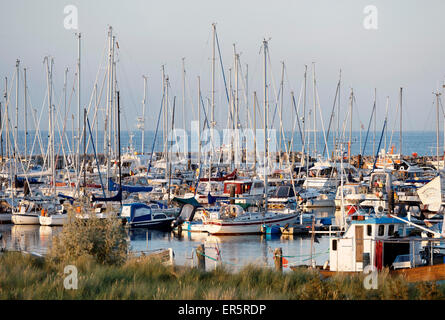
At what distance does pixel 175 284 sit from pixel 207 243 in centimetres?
1933

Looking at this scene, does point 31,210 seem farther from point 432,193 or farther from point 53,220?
point 432,193

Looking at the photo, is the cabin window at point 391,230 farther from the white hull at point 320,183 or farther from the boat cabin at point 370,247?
the white hull at point 320,183

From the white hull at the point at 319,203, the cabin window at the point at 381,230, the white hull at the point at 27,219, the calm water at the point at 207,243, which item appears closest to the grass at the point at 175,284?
the cabin window at the point at 381,230

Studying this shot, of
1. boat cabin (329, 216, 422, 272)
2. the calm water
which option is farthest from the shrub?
the calm water

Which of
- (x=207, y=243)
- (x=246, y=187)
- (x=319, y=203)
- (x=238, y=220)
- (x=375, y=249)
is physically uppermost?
(x=375, y=249)

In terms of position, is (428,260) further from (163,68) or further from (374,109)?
(374,109)

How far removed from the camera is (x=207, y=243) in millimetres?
33594

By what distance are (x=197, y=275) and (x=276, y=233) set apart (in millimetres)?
20588

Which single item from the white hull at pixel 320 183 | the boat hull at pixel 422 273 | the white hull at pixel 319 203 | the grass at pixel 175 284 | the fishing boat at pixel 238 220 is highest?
the grass at pixel 175 284

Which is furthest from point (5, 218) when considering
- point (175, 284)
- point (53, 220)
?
point (175, 284)

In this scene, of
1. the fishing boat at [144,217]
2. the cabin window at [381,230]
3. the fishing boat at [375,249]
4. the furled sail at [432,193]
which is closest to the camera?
the fishing boat at [375,249]

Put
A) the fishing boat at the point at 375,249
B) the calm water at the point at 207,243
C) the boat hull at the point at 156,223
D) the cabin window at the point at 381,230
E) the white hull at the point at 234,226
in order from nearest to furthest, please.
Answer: the fishing boat at the point at 375,249 < the cabin window at the point at 381,230 < the calm water at the point at 207,243 < the white hull at the point at 234,226 < the boat hull at the point at 156,223

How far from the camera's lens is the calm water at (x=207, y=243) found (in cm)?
2988

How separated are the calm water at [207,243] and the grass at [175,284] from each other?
12.2m
